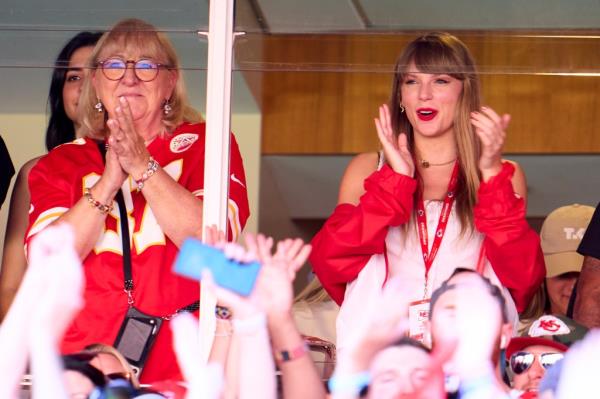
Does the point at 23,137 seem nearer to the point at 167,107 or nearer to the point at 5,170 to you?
the point at 5,170

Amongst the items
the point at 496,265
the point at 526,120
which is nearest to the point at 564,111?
the point at 526,120

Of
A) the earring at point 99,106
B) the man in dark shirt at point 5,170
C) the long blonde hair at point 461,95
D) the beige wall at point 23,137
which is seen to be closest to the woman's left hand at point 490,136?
the long blonde hair at point 461,95

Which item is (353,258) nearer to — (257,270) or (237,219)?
(237,219)

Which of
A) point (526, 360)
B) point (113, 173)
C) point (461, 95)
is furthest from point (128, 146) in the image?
point (526, 360)

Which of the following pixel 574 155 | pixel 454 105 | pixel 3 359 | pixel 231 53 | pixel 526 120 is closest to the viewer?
pixel 3 359

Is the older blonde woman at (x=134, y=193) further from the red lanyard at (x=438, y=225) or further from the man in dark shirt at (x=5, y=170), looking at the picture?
the red lanyard at (x=438, y=225)

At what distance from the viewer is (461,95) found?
142 inches

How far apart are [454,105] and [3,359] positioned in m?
1.47

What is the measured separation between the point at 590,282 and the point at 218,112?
3.68 ft

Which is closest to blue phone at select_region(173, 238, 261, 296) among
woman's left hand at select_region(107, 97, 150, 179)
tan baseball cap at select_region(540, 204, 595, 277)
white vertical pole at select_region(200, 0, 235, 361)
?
white vertical pole at select_region(200, 0, 235, 361)

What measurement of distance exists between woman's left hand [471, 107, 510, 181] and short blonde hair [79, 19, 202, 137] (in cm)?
73

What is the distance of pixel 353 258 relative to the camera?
3.49m

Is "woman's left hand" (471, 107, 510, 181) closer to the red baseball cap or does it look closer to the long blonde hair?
the long blonde hair

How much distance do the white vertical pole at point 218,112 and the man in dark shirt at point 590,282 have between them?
3.30ft
